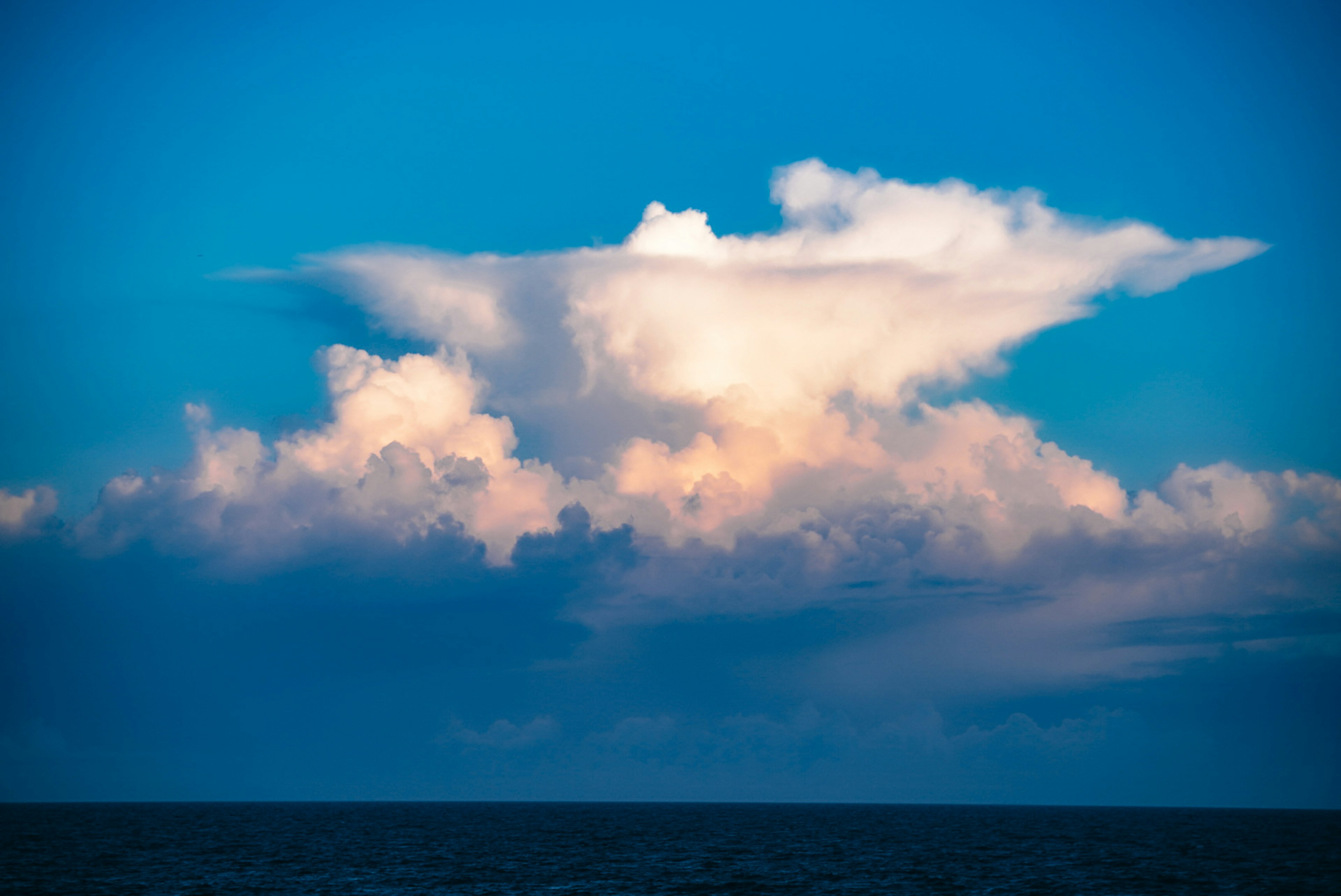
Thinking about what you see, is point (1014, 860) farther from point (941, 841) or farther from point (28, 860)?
point (28, 860)

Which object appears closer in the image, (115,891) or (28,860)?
(115,891)

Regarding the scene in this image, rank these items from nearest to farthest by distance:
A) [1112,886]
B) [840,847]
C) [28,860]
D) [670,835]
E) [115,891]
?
[115,891]
[1112,886]
[28,860]
[840,847]
[670,835]

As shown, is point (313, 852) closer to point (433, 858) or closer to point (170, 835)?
point (433, 858)

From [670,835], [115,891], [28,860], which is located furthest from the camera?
[670,835]

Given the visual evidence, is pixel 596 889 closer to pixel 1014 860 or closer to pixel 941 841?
pixel 1014 860

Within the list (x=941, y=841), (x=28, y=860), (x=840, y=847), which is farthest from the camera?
(x=941, y=841)

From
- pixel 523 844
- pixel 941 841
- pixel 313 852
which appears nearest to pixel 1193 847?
pixel 941 841

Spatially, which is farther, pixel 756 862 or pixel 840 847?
pixel 840 847

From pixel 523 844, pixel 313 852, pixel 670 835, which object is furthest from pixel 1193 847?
pixel 313 852

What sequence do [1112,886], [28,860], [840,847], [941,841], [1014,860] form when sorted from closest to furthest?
[1112,886], [28,860], [1014,860], [840,847], [941,841]

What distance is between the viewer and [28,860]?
382 feet

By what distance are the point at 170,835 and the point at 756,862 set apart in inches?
4140

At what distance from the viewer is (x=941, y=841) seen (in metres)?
167

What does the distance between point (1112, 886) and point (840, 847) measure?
58695 millimetres
